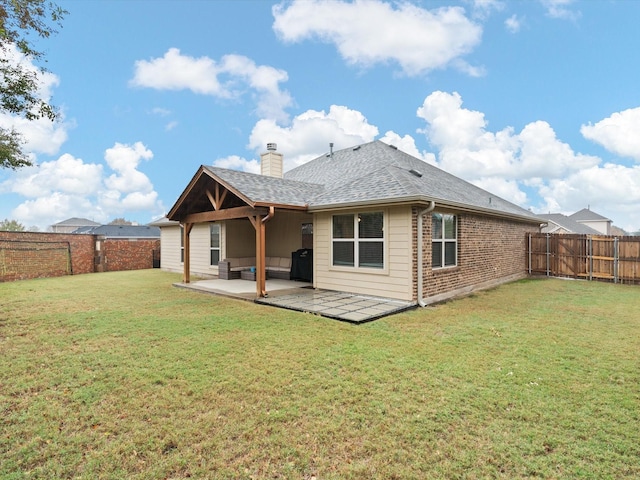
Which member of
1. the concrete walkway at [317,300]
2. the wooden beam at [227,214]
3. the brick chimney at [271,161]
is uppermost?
the brick chimney at [271,161]

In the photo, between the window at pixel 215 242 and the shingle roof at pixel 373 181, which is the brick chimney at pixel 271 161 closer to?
the shingle roof at pixel 373 181

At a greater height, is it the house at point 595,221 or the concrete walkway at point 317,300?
the house at point 595,221

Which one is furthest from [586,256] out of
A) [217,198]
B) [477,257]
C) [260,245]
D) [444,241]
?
[217,198]

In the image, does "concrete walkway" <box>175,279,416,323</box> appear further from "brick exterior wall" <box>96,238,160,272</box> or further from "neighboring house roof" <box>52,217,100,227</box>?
"neighboring house roof" <box>52,217,100,227</box>

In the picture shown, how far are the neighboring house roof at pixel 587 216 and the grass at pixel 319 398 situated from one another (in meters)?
45.7

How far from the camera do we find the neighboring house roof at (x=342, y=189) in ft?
26.5

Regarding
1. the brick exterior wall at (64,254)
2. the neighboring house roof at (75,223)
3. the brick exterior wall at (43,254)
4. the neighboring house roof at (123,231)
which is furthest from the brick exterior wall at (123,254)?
the neighboring house roof at (75,223)

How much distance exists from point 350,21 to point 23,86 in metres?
9.06

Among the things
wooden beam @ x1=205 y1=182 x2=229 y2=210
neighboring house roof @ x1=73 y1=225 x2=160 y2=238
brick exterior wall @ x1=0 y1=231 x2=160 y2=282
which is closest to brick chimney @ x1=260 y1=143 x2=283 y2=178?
wooden beam @ x1=205 y1=182 x2=229 y2=210

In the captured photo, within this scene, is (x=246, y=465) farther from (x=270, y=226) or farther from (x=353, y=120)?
(x=353, y=120)

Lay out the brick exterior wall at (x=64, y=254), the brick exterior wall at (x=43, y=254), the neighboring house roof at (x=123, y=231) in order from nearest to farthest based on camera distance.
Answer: the brick exterior wall at (x=43, y=254) < the brick exterior wall at (x=64, y=254) < the neighboring house roof at (x=123, y=231)

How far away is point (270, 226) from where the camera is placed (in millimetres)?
12938

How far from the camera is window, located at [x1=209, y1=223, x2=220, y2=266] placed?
13.4m

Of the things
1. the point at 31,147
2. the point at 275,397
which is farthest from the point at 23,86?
the point at 275,397
